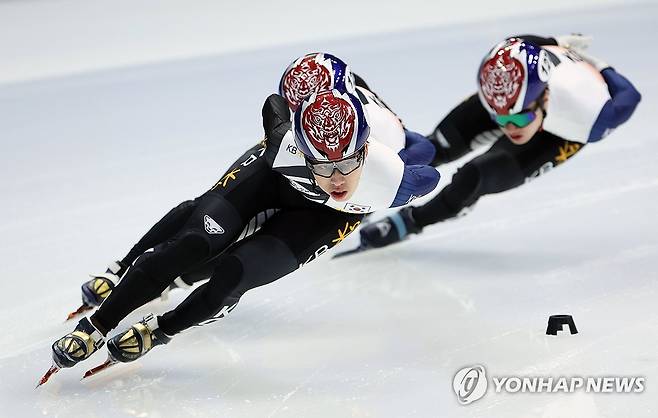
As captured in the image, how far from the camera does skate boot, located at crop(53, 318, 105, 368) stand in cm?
379

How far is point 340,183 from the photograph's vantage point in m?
3.82

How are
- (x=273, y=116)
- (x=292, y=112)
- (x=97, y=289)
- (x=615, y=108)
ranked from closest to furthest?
(x=273, y=116) → (x=292, y=112) → (x=97, y=289) → (x=615, y=108)

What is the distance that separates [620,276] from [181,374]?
7.06 feet

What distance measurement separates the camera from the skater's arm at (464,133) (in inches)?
218

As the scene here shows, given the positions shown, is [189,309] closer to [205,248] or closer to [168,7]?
[205,248]

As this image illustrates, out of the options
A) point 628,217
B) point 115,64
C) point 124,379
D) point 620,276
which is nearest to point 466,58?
point 115,64

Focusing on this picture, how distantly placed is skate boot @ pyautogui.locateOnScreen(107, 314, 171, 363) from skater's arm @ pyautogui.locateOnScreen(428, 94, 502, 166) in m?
2.22

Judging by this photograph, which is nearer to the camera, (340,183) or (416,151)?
(340,183)

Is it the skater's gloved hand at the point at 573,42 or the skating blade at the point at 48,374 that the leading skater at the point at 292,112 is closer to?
the skating blade at the point at 48,374

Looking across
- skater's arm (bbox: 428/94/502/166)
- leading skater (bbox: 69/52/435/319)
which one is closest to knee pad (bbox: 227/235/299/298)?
leading skater (bbox: 69/52/435/319)

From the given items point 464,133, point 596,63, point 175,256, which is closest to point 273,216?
point 175,256

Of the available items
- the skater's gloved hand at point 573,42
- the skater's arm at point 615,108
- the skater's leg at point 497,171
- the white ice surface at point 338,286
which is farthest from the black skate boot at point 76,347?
the skater's gloved hand at point 573,42

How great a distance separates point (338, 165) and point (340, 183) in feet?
0.29
